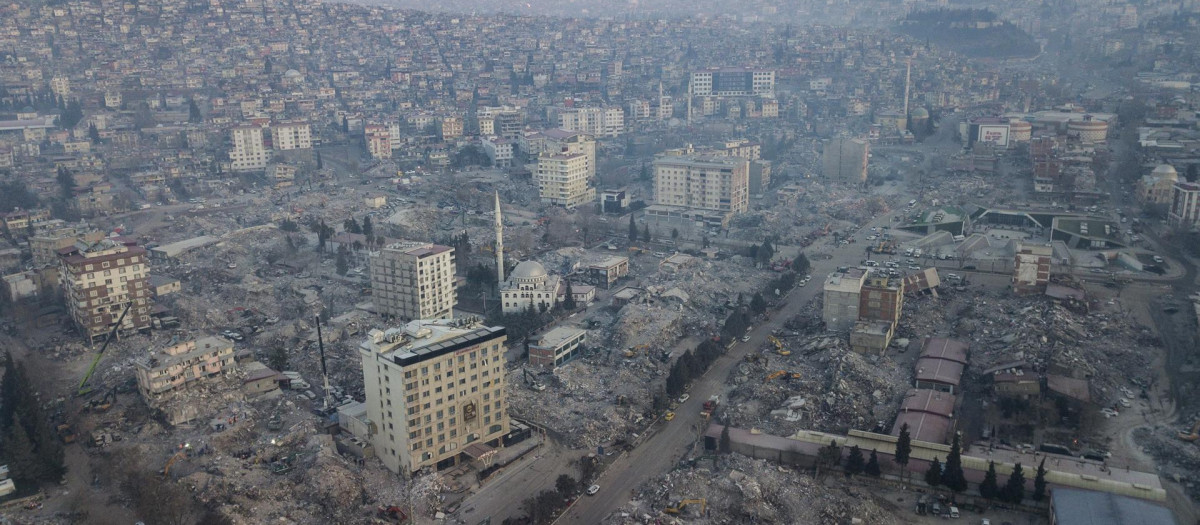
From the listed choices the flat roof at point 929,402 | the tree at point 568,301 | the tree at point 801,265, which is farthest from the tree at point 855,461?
the tree at point 801,265

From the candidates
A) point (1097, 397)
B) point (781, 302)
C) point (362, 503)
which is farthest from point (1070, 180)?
point (362, 503)

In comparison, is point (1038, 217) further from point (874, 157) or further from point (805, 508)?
point (805, 508)

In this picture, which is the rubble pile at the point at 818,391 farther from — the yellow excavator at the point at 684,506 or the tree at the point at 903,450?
the yellow excavator at the point at 684,506

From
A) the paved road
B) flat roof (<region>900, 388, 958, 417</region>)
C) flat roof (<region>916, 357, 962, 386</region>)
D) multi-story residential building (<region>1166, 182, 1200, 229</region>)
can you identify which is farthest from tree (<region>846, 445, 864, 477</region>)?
multi-story residential building (<region>1166, 182, 1200, 229</region>)

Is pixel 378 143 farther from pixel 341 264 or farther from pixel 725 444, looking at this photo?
pixel 725 444

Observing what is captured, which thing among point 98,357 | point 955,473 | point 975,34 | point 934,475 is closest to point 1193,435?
point 955,473

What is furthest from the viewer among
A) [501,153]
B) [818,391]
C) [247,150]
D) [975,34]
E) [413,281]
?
[975,34]
